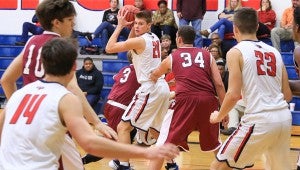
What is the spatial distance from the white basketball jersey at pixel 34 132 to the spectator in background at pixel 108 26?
1160 centimetres

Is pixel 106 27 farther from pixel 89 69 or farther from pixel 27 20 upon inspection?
pixel 27 20

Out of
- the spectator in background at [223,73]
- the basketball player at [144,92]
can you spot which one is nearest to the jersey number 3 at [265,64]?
the basketball player at [144,92]

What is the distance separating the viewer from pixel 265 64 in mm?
5047

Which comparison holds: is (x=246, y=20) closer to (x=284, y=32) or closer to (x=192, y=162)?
(x=192, y=162)

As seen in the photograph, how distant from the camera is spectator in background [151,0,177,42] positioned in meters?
14.3

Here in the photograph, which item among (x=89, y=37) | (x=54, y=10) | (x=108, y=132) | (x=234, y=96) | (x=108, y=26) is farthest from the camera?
(x=89, y=37)

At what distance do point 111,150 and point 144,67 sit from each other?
182 inches

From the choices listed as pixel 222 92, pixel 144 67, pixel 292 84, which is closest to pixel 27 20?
pixel 144 67

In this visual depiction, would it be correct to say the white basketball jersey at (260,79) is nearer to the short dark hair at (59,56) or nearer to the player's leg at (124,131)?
the short dark hair at (59,56)

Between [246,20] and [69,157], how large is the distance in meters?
2.03

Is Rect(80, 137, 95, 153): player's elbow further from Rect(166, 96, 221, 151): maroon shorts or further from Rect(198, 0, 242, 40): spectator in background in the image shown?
Rect(198, 0, 242, 40): spectator in background

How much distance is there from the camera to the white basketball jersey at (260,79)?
5000mm

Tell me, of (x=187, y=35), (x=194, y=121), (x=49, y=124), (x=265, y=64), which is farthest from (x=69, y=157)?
(x=187, y=35)

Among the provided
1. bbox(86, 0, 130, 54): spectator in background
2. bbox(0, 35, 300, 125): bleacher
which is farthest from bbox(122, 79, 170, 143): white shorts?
bbox(86, 0, 130, 54): spectator in background
